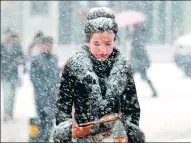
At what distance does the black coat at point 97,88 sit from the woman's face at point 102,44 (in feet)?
0.14

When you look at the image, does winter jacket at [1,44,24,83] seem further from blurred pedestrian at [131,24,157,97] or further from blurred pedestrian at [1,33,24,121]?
blurred pedestrian at [131,24,157,97]

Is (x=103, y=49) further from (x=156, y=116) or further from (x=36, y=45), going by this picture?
(x=156, y=116)

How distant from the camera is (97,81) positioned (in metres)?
2.85

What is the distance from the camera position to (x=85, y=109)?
2.88 m

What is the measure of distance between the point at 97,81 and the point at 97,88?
0.04m

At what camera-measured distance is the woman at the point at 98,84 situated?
2.84 meters

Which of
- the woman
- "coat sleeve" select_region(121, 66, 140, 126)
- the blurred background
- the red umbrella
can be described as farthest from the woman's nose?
the blurred background

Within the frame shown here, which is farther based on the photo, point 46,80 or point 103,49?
point 46,80

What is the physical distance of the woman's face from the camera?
2.82m

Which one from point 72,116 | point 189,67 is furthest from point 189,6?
point 72,116

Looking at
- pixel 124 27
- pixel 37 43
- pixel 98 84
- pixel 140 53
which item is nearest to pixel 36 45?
pixel 37 43

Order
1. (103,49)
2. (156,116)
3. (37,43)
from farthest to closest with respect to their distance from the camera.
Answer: (156,116) → (37,43) → (103,49)

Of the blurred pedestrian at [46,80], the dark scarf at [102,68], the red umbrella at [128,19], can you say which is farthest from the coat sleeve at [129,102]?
the red umbrella at [128,19]

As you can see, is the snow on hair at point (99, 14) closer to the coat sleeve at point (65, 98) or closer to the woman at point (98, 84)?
the woman at point (98, 84)
